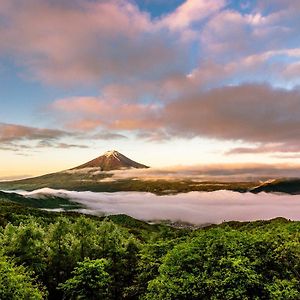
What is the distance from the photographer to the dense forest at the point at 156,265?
42406mm

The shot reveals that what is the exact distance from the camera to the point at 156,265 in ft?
203

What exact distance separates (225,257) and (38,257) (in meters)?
35.6

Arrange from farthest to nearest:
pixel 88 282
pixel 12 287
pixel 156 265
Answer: pixel 156 265, pixel 88 282, pixel 12 287

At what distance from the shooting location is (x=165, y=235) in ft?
286

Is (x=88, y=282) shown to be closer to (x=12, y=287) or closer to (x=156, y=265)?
(x=156, y=265)

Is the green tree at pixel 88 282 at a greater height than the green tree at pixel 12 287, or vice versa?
Answer: the green tree at pixel 12 287

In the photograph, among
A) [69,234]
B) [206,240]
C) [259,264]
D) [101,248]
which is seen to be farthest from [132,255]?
[259,264]

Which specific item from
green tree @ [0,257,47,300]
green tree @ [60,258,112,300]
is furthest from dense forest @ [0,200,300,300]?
green tree @ [0,257,47,300]

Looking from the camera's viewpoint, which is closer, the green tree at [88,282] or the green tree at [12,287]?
the green tree at [12,287]

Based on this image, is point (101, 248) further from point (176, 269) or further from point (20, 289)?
point (20, 289)

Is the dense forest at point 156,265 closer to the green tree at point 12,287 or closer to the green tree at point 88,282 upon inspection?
the green tree at point 88,282

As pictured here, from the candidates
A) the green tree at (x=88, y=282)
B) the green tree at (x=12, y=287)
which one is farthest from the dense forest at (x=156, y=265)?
the green tree at (x=12, y=287)

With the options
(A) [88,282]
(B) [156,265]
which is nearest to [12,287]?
(A) [88,282]

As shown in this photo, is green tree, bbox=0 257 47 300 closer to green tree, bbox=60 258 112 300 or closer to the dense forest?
the dense forest
